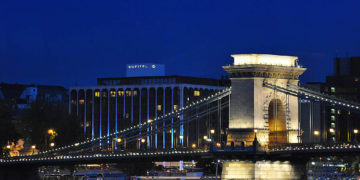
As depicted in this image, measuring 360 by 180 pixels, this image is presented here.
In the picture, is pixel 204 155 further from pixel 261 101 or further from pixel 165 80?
pixel 165 80

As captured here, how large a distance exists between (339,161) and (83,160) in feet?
278

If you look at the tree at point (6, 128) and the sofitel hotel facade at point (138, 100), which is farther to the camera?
the sofitel hotel facade at point (138, 100)

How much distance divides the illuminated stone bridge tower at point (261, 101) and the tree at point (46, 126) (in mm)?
51659

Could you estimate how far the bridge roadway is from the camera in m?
98.9

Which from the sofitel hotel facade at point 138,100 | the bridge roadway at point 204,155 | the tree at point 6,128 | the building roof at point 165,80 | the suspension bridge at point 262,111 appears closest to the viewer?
the bridge roadway at point 204,155

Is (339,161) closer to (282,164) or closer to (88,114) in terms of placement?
(88,114)

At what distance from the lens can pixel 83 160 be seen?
117 metres

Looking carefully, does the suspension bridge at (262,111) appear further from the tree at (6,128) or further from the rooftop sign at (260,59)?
the tree at (6,128)

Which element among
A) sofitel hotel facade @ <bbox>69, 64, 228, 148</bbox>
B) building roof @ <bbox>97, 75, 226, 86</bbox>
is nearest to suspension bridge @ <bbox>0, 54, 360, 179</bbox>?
sofitel hotel facade @ <bbox>69, 64, 228, 148</bbox>

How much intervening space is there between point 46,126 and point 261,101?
55.6 metres

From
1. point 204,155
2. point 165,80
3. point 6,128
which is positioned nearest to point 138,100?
point 165,80

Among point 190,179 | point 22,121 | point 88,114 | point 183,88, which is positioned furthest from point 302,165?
point 88,114

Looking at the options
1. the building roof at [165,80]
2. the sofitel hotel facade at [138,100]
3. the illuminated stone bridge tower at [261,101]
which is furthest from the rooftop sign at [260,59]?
the building roof at [165,80]

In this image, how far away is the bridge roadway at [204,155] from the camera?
98.9 meters
